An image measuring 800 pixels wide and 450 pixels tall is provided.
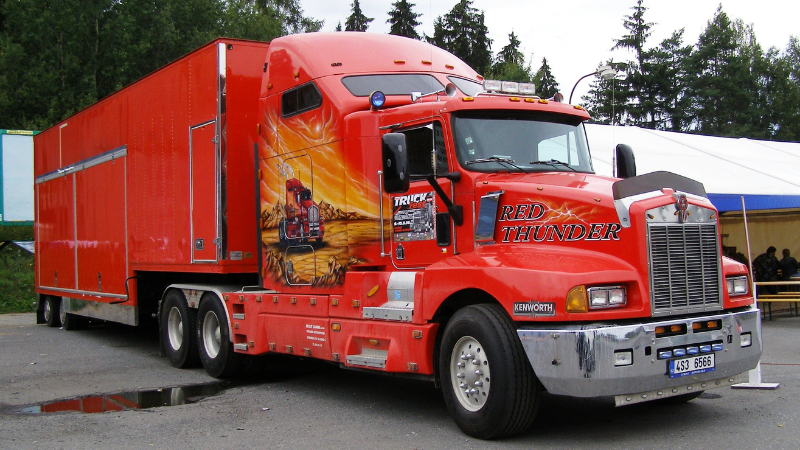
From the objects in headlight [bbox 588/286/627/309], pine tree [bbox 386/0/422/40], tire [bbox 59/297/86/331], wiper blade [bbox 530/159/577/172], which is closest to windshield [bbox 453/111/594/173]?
wiper blade [bbox 530/159/577/172]

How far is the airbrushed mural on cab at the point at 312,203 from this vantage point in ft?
25.8

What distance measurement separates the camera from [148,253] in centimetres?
1190

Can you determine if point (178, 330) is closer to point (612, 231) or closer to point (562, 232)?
point (562, 232)

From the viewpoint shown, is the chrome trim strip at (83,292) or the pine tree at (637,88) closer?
the chrome trim strip at (83,292)

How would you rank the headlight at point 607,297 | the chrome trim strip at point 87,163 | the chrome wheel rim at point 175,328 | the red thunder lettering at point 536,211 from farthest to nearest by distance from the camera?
1. the chrome trim strip at point 87,163
2. the chrome wheel rim at point 175,328
3. the red thunder lettering at point 536,211
4. the headlight at point 607,297

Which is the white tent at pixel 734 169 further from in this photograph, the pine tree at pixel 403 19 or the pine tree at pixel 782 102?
the pine tree at pixel 782 102

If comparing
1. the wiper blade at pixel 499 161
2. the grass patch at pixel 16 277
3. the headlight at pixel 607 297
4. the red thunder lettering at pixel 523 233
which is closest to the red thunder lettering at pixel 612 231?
the headlight at pixel 607 297

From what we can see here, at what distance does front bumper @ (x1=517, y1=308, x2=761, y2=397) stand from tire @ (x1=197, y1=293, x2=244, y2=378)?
16.9ft

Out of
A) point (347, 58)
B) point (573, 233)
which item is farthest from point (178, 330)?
point (573, 233)

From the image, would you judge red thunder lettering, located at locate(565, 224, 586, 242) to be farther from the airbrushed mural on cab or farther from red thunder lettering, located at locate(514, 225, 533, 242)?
the airbrushed mural on cab

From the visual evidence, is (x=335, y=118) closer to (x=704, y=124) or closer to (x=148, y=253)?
(x=148, y=253)

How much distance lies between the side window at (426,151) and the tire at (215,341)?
155 inches

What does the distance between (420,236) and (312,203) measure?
167 centimetres

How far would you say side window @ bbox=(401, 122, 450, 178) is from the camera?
7066mm
